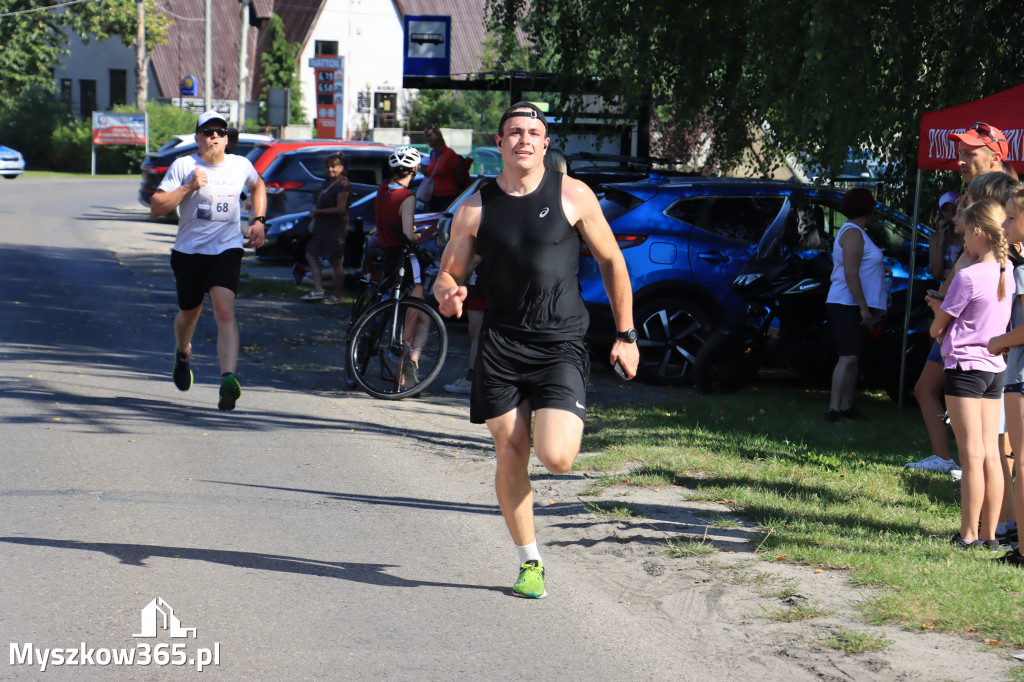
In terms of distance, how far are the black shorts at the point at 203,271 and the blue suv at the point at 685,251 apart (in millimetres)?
3271

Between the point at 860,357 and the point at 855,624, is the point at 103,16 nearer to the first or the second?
the point at 860,357

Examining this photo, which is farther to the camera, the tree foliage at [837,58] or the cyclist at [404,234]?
the cyclist at [404,234]

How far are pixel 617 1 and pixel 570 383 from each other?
806 cm

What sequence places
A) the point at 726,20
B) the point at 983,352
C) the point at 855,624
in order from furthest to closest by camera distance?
the point at 726,20 < the point at 983,352 < the point at 855,624

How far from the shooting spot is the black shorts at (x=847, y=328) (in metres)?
8.95

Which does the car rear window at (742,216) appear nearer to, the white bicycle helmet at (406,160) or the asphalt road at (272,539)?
the white bicycle helmet at (406,160)

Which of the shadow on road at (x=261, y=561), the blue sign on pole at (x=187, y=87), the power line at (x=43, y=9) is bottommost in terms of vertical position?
the shadow on road at (x=261, y=561)

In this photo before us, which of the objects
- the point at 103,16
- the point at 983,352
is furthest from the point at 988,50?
the point at 103,16

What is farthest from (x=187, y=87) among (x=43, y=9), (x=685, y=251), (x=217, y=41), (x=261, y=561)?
(x=261, y=561)

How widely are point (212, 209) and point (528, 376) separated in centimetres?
413

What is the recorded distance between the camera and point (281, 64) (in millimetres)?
62688

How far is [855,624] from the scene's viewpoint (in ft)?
15.9

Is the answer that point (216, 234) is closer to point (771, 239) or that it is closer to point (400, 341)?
point (400, 341)

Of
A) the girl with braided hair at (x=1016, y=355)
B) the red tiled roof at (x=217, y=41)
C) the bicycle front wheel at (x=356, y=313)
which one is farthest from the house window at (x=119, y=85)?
the girl with braided hair at (x=1016, y=355)
